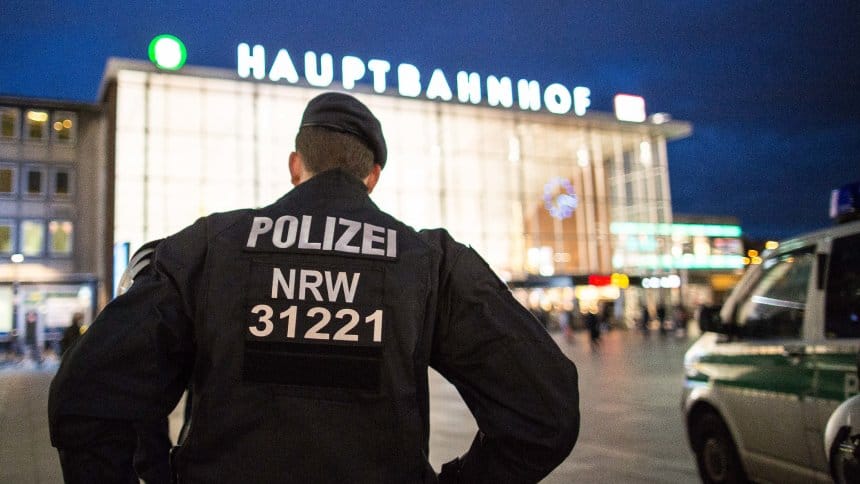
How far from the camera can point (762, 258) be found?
5195mm

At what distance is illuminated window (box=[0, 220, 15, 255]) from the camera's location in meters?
31.5

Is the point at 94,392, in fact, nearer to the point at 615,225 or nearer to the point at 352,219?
the point at 352,219

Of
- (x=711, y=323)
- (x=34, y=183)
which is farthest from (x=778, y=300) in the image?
(x=34, y=183)

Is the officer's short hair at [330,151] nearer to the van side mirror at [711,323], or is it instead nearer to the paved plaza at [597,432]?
the van side mirror at [711,323]

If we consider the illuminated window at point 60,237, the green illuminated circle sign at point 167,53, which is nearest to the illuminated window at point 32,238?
the illuminated window at point 60,237

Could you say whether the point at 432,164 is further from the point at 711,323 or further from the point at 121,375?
the point at 121,375

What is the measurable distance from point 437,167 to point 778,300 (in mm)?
32241

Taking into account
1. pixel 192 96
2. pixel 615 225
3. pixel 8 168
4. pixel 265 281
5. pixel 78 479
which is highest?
pixel 192 96

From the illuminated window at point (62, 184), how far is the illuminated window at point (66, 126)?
1.65 meters

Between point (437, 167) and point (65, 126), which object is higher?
point (65, 126)

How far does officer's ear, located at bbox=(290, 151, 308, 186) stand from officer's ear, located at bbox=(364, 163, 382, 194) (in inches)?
6.5

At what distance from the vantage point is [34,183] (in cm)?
3219

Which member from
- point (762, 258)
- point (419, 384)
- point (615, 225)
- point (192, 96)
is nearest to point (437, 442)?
point (762, 258)

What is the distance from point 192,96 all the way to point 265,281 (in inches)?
1271
